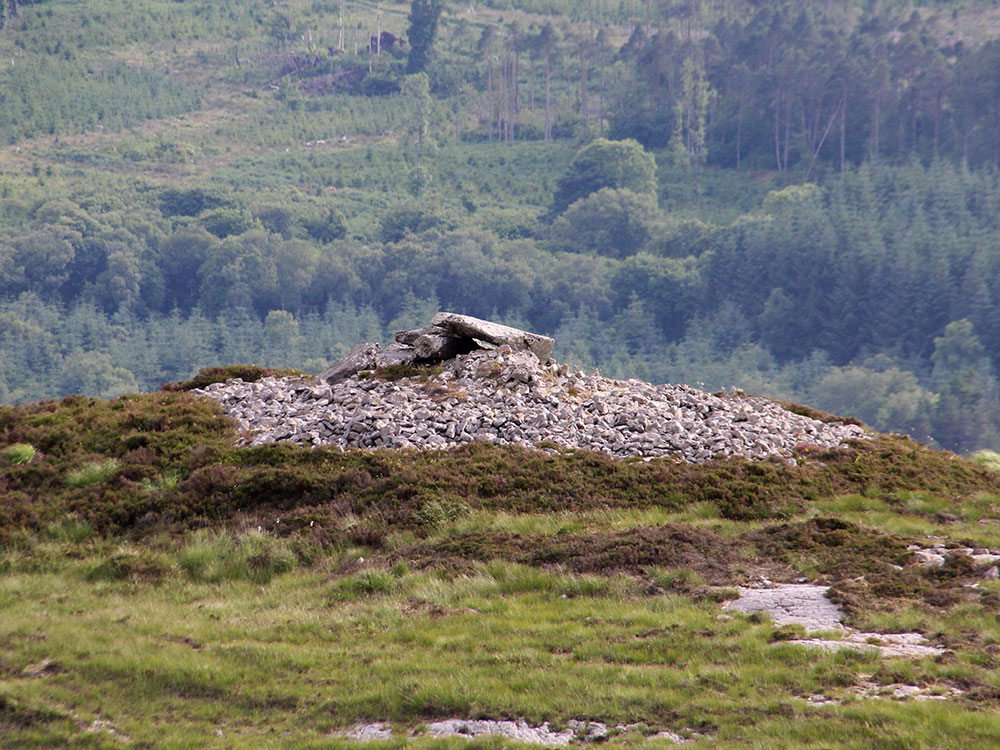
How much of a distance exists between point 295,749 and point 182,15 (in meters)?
210

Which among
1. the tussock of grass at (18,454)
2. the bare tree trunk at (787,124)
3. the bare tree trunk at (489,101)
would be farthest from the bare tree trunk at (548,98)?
the tussock of grass at (18,454)

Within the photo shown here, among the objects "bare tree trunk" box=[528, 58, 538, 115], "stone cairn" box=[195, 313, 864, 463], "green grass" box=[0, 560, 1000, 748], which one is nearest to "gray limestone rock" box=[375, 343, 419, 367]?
"stone cairn" box=[195, 313, 864, 463]

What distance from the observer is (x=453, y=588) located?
14.0 meters

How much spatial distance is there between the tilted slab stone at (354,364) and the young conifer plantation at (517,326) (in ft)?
5.08

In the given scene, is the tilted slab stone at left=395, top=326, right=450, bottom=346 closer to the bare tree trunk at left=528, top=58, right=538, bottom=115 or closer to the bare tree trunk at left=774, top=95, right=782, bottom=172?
the bare tree trunk at left=774, top=95, right=782, bottom=172

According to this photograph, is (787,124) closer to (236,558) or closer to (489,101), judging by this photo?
(489,101)

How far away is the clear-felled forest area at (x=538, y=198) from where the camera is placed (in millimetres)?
136000

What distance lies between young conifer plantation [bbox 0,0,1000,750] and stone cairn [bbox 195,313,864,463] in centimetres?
71

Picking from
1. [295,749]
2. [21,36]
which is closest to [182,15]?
[21,36]

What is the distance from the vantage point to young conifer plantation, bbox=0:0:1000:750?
36.6ft

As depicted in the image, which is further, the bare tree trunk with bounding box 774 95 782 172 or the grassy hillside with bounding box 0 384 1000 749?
the bare tree trunk with bounding box 774 95 782 172

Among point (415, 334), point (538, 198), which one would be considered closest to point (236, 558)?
point (415, 334)

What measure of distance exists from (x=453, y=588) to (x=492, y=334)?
10.2 meters

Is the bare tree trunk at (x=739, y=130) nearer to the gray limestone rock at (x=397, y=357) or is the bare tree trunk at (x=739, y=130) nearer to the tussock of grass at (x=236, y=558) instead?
the gray limestone rock at (x=397, y=357)
